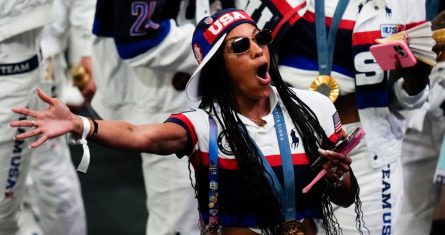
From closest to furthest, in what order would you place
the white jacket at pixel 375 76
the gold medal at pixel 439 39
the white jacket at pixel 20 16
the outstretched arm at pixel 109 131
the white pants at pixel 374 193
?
the outstretched arm at pixel 109 131 → the gold medal at pixel 439 39 → the white jacket at pixel 375 76 → the white pants at pixel 374 193 → the white jacket at pixel 20 16

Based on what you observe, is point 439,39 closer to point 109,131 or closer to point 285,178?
point 285,178

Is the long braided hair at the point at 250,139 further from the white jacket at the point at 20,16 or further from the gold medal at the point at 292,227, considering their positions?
the white jacket at the point at 20,16

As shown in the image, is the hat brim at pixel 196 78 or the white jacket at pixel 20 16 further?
the white jacket at pixel 20 16

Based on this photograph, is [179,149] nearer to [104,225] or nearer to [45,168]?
[45,168]

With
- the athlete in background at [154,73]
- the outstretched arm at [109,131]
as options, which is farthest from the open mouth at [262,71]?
the athlete in background at [154,73]

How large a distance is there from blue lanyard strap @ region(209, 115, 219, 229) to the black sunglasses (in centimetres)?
24

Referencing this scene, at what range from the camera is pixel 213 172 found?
10.3 ft

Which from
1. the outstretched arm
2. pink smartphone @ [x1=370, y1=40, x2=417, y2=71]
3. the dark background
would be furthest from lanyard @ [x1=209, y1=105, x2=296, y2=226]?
the dark background

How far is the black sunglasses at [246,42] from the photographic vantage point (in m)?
3.19

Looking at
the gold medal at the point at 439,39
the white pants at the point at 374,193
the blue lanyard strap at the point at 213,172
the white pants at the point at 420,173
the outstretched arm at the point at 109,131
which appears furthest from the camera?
the white pants at the point at 420,173

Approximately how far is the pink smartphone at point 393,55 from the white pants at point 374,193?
1.49 ft

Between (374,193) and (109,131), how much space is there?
1.42 m

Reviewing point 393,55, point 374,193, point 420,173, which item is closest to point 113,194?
point 420,173

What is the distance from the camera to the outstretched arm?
280 centimetres
